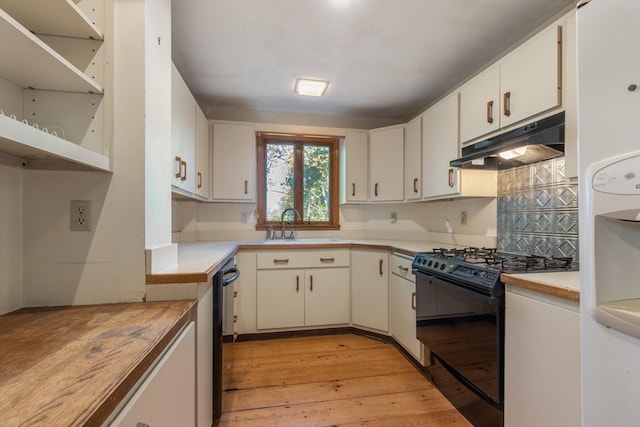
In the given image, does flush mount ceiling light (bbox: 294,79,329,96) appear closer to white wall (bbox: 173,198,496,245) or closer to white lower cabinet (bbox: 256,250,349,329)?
white wall (bbox: 173,198,496,245)

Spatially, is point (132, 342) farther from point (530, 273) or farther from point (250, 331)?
point (250, 331)

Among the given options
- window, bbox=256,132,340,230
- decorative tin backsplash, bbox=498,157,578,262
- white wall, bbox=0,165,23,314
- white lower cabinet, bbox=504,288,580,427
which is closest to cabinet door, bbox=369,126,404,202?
window, bbox=256,132,340,230

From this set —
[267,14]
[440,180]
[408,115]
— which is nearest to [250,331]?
[440,180]

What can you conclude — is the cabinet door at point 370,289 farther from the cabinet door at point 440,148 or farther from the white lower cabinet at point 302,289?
the cabinet door at point 440,148

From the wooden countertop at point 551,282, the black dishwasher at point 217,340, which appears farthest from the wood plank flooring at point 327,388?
the wooden countertop at point 551,282

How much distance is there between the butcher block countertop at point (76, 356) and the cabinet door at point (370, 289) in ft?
6.05

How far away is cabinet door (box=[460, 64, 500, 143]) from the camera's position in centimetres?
179

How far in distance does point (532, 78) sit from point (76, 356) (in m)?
2.15

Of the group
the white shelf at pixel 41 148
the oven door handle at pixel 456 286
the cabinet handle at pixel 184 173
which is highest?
the cabinet handle at pixel 184 173

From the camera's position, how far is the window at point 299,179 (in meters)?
3.21

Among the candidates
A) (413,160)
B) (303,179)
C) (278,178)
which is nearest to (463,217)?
(413,160)

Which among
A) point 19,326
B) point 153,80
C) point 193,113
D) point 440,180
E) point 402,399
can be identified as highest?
point 193,113

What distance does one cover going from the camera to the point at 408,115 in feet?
11.1

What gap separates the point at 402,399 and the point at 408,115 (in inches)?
111
